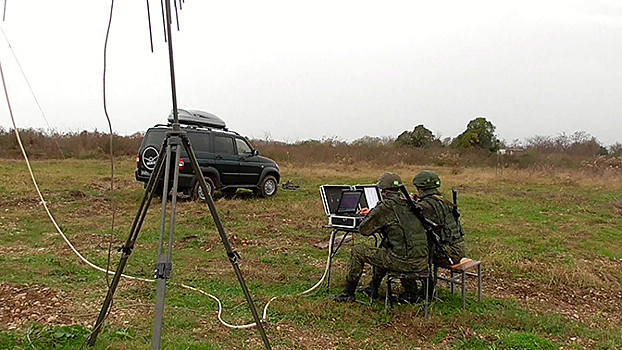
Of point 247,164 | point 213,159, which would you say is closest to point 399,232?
point 213,159

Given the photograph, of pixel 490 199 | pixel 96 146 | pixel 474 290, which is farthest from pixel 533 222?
pixel 96 146

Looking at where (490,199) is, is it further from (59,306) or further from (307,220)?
(59,306)

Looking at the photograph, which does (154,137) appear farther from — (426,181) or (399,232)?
(399,232)

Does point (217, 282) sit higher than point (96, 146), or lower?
lower

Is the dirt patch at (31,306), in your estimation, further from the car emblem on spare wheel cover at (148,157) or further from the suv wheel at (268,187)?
the suv wheel at (268,187)

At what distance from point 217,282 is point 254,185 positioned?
7.06 m

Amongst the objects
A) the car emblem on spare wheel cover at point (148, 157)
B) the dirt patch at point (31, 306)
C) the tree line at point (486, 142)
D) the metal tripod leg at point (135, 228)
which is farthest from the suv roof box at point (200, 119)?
the tree line at point (486, 142)

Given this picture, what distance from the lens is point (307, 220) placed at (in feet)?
32.9

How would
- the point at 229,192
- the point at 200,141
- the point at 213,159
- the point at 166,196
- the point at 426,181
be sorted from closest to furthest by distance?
Result: the point at 166,196
the point at 426,181
the point at 200,141
the point at 213,159
the point at 229,192

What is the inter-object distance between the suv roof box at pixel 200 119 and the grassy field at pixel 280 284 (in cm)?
177

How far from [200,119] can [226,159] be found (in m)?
1.12

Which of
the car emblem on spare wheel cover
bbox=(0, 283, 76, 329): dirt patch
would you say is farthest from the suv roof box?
bbox=(0, 283, 76, 329): dirt patch

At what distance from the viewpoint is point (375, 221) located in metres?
4.68

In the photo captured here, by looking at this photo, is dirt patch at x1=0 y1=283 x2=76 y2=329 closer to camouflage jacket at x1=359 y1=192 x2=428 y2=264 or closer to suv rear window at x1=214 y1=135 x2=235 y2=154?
camouflage jacket at x1=359 y1=192 x2=428 y2=264
